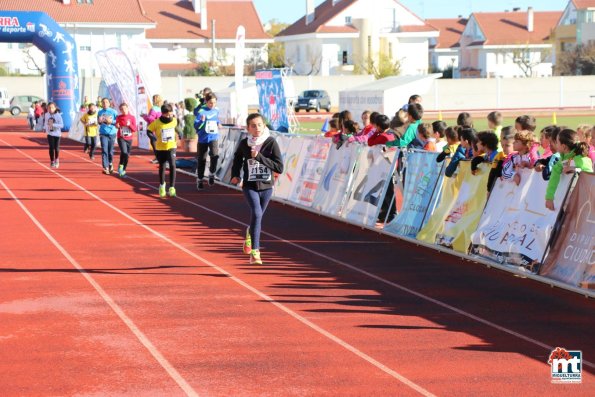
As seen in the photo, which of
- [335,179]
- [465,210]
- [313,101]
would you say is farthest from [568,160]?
[313,101]

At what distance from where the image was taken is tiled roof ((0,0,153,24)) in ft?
324

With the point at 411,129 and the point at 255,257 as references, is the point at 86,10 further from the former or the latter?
the point at 255,257

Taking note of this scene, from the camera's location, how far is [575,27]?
113250 mm

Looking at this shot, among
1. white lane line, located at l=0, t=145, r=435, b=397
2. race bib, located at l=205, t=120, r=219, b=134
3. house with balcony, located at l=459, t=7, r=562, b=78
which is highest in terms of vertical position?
house with balcony, located at l=459, t=7, r=562, b=78

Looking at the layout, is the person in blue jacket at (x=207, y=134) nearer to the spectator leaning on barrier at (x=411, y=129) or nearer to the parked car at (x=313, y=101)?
the spectator leaning on barrier at (x=411, y=129)

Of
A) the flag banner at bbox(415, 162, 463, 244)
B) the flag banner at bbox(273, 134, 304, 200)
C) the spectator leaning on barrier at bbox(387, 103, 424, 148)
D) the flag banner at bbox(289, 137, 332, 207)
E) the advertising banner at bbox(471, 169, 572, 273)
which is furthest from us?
the flag banner at bbox(273, 134, 304, 200)

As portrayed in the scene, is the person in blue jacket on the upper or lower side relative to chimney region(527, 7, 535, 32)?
lower

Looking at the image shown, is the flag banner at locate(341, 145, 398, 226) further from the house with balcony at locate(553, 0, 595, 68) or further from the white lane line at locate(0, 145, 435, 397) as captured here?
the house with balcony at locate(553, 0, 595, 68)

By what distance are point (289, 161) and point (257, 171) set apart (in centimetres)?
705

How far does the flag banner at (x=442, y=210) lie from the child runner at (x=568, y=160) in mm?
2413

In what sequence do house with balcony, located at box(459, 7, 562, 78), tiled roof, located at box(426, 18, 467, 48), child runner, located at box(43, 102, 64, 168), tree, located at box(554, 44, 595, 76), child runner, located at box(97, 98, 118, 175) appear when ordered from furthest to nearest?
tiled roof, located at box(426, 18, 467, 48) < house with balcony, located at box(459, 7, 562, 78) < tree, located at box(554, 44, 595, 76) < child runner, located at box(43, 102, 64, 168) < child runner, located at box(97, 98, 118, 175)

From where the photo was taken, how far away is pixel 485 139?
529 inches

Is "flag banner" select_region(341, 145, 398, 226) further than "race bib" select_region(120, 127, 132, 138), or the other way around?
"race bib" select_region(120, 127, 132, 138)

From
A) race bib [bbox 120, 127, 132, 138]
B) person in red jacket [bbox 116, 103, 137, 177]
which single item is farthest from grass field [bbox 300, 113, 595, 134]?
race bib [bbox 120, 127, 132, 138]
